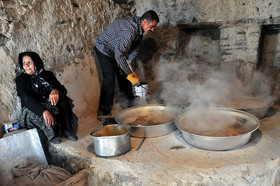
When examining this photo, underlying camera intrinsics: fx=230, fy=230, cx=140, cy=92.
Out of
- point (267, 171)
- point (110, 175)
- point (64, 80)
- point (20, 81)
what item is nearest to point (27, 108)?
point (20, 81)

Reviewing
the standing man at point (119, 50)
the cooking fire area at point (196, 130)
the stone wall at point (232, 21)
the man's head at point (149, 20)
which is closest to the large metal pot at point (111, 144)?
the cooking fire area at point (196, 130)

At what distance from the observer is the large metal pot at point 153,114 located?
7.70ft

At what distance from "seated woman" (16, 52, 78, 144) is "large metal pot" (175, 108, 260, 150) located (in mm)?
1187

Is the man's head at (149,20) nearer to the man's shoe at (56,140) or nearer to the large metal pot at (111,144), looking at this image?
the large metal pot at (111,144)

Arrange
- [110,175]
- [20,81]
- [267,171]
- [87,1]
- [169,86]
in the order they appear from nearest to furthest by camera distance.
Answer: [267,171] < [110,175] < [20,81] < [87,1] < [169,86]

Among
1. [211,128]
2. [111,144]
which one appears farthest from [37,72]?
[211,128]

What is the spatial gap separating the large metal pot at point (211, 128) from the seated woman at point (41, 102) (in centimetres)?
119

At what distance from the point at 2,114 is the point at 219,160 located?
219 cm

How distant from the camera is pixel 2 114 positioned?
2416mm

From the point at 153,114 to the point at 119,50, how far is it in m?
0.88

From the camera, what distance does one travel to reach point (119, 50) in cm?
271

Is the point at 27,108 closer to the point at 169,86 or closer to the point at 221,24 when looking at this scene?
the point at 169,86

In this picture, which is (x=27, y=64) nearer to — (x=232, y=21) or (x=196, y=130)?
(x=196, y=130)

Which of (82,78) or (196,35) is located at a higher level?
(196,35)
